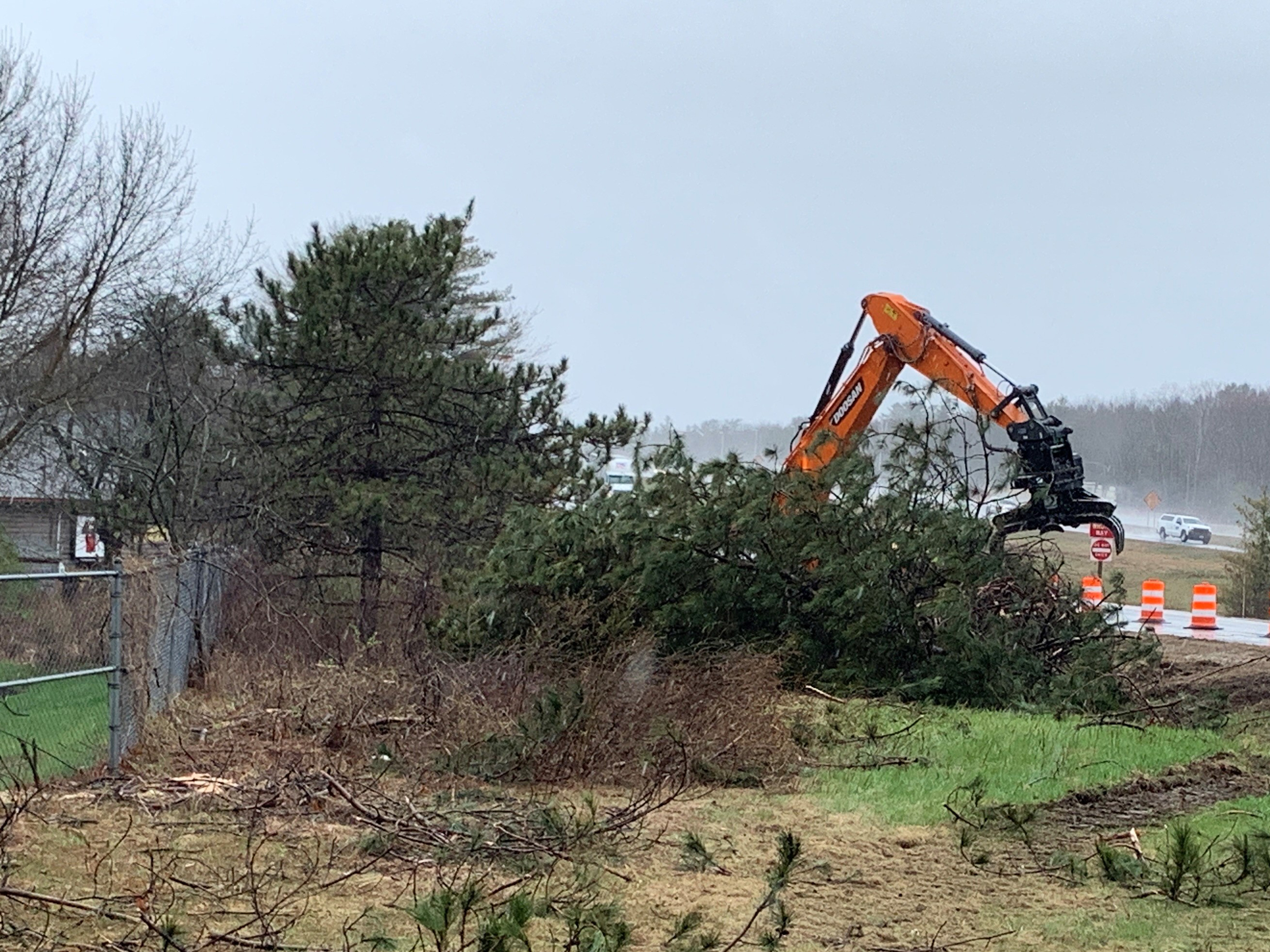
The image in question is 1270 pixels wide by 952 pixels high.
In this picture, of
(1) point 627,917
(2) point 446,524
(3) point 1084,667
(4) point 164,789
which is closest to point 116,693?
(4) point 164,789

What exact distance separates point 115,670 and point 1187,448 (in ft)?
241

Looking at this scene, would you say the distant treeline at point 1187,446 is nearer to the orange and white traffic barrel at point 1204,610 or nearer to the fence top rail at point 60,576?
the orange and white traffic barrel at point 1204,610

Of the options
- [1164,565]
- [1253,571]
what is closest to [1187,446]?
[1164,565]

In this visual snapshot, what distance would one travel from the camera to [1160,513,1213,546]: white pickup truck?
60.2m

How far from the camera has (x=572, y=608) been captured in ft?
46.5

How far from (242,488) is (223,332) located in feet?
7.87

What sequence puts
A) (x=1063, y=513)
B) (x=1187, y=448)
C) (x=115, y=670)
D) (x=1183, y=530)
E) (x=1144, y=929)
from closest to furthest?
(x=1144, y=929) < (x=115, y=670) < (x=1063, y=513) < (x=1183, y=530) < (x=1187, y=448)

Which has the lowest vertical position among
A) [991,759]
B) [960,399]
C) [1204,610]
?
[991,759]

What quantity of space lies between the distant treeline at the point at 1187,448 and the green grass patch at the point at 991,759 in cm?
6289

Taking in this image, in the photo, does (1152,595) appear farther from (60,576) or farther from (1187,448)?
(1187,448)

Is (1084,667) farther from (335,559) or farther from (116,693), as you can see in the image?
(335,559)

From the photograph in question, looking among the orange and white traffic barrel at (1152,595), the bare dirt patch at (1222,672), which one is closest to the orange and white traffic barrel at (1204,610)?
the orange and white traffic barrel at (1152,595)

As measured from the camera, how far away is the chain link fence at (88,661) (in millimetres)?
9266

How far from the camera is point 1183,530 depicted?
60.8 metres
